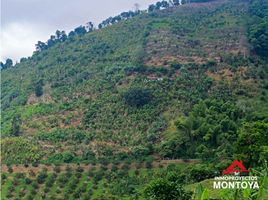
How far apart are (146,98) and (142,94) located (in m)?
0.52

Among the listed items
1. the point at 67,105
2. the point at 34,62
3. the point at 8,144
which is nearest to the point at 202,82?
the point at 67,105

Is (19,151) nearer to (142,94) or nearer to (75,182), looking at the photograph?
(75,182)

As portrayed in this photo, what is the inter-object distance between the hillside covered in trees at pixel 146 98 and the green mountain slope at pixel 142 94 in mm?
105

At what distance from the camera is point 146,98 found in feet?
140

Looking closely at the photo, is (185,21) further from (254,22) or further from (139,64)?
(139,64)

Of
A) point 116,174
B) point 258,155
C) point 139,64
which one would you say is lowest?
point 116,174

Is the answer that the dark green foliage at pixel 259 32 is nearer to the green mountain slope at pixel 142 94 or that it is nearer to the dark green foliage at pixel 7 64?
the green mountain slope at pixel 142 94

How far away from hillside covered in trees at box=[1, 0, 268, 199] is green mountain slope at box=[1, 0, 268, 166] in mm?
105

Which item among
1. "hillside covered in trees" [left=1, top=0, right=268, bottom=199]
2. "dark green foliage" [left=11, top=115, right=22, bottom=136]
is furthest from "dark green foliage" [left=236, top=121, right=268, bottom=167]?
"dark green foliage" [left=11, top=115, right=22, bottom=136]

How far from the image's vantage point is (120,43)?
59.1 meters

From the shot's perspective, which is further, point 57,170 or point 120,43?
point 120,43

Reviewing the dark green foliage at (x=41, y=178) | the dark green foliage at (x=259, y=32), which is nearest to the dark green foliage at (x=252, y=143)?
the dark green foliage at (x=41, y=178)

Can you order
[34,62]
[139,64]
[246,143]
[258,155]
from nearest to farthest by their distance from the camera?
[258,155]
[246,143]
[139,64]
[34,62]

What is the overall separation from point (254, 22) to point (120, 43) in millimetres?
17171
